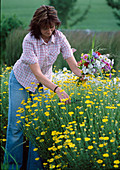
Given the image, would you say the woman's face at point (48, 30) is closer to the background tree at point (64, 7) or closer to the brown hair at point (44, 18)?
the brown hair at point (44, 18)

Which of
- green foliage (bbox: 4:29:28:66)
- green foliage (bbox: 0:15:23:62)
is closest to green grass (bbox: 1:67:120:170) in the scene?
green foliage (bbox: 4:29:28:66)

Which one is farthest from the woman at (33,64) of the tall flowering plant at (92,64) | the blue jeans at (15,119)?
the tall flowering plant at (92,64)

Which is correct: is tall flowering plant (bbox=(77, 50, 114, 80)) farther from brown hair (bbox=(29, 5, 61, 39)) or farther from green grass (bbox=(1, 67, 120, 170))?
brown hair (bbox=(29, 5, 61, 39))

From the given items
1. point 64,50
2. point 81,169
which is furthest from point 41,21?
point 81,169

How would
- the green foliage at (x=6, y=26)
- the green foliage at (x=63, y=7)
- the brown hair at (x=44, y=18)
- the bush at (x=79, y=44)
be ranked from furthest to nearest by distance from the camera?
the green foliage at (x=63, y=7) → the green foliage at (x=6, y=26) → the bush at (x=79, y=44) → the brown hair at (x=44, y=18)

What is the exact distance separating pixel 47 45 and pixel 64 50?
21 cm

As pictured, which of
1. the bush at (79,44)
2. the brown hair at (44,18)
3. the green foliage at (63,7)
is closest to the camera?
the brown hair at (44,18)

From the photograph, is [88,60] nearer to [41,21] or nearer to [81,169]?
[41,21]

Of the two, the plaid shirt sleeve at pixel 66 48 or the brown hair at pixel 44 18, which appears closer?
the brown hair at pixel 44 18

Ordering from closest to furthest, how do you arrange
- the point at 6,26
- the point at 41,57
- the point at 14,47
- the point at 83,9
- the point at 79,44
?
the point at 41,57
the point at 79,44
the point at 14,47
the point at 6,26
the point at 83,9

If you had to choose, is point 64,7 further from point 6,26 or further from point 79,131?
point 79,131

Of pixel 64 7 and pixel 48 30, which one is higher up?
pixel 64 7

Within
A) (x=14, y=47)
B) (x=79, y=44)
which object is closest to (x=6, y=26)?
(x=14, y=47)

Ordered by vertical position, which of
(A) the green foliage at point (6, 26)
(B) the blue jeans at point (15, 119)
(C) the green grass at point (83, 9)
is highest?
(C) the green grass at point (83, 9)
